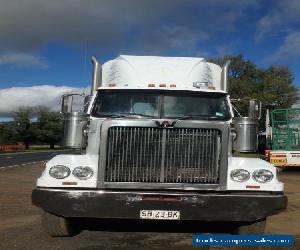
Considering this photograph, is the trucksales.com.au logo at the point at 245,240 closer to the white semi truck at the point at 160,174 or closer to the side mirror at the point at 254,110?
the white semi truck at the point at 160,174

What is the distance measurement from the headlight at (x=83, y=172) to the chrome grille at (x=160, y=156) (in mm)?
232

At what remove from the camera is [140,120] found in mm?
7215

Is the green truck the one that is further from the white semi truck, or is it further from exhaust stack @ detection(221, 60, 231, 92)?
the white semi truck

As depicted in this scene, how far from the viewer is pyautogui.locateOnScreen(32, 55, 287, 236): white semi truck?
6.80 meters

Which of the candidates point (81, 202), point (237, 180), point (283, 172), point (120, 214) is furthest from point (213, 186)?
point (283, 172)

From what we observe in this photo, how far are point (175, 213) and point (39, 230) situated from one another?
2618 mm

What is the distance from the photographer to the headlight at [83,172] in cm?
703

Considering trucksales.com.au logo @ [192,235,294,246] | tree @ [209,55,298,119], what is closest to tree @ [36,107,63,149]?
tree @ [209,55,298,119]

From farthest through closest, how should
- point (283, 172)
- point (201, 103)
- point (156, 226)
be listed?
point (283, 172), point (156, 226), point (201, 103)

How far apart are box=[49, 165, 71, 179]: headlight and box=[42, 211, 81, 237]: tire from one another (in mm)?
729

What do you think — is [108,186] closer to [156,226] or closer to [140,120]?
[140,120]

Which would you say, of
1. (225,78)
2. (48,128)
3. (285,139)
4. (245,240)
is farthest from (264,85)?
(48,128)

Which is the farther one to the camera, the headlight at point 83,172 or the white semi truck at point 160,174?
the headlight at point 83,172

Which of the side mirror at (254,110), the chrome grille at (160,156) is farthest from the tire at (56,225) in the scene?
the side mirror at (254,110)
